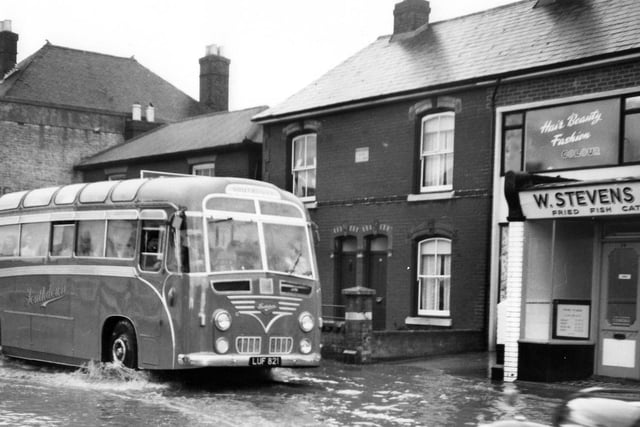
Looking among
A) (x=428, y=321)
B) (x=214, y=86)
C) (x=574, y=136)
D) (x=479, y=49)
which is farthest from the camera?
(x=214, y=86)

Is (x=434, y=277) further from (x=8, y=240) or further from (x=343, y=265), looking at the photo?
(x=8, y=240)

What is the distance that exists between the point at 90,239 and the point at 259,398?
4.48m

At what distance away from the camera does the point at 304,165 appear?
26.3 metres

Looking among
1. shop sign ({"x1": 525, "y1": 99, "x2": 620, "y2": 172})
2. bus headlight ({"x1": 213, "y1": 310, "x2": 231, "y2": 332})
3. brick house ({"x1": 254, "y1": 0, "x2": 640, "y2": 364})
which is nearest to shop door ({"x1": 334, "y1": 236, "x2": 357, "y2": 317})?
brick house ({"x1": 254, "y1": 0, "x2": 640, "y2": 364})

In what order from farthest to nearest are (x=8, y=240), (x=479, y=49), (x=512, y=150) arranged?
(x=479, y=49) → (x=512, y=150) → (x=8, y=240)

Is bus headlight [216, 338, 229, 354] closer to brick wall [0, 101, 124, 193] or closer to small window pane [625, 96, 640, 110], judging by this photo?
small window pane [625, 96, 640, 110]

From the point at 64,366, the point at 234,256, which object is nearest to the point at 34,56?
the point at 64,366

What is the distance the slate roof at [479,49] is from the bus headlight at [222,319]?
32.5 feet

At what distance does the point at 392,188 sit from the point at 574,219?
8.49 meters

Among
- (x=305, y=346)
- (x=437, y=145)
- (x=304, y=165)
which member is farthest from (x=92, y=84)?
(x=305, y=346)

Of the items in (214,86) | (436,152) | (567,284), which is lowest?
(567,284)

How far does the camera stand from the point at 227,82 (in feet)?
135

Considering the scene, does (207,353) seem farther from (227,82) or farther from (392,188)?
(227,82)

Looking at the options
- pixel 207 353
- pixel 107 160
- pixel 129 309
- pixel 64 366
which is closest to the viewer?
pixel 207 353
